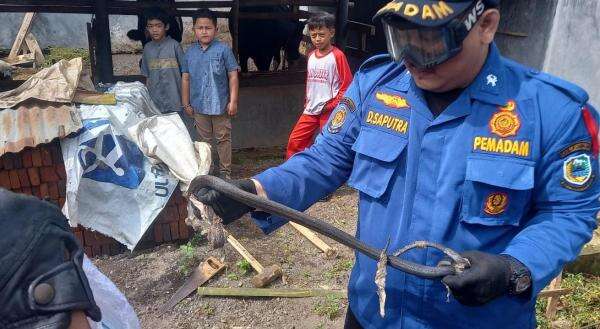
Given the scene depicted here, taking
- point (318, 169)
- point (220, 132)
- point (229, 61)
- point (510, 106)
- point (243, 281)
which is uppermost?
point (510, 106)

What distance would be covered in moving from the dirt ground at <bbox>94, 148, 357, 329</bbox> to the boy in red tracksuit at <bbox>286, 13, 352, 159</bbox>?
111cm

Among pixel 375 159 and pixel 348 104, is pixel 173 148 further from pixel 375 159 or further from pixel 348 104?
pixel 375 159

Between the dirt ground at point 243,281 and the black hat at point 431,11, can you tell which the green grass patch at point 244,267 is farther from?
the black hat at point 431,11

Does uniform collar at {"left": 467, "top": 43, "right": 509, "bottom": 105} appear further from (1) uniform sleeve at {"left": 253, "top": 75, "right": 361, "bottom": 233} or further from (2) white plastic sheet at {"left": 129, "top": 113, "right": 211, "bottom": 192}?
(2) white plastic sheet at {"left": 129, "top": 113, "right": 211, "bottom": 192}

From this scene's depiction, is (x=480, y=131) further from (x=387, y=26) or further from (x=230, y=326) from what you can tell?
(x=230, y=326)

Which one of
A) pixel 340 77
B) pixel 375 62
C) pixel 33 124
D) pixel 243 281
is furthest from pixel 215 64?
pixel 375 62

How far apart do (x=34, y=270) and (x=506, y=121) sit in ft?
4.76

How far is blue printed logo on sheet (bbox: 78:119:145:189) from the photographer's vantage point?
14.4 feet

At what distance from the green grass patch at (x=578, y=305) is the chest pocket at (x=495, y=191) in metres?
2.49

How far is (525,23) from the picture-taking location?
5594 mm

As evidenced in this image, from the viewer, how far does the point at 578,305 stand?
3979 millimetres

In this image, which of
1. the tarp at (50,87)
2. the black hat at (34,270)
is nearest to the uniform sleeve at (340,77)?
the tarp at (50,87)

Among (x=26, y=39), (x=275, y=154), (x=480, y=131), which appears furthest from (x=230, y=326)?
(x=26, y=39)

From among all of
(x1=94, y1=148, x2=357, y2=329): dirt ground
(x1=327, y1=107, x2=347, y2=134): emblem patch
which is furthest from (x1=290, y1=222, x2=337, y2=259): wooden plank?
(x1=327, y1=107, x2=347, y2=134): emblem patch
